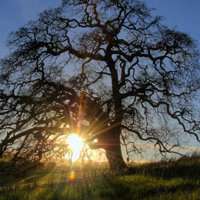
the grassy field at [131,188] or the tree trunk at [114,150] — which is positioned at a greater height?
the tree trunk at [114,150]

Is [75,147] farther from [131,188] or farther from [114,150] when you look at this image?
[131,188]

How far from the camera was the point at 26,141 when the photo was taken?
1588 centimetres

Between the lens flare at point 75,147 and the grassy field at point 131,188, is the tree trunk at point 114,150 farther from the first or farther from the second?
the grassy field at point 131,188

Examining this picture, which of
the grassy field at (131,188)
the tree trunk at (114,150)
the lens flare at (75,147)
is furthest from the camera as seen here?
the tree trunk at (114,150)

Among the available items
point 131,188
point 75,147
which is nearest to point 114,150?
point 75,147

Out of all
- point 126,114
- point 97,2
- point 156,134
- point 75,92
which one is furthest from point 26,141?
point 97,2

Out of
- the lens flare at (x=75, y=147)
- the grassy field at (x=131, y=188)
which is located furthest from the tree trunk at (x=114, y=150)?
the grassy field at (x=131, y=188)

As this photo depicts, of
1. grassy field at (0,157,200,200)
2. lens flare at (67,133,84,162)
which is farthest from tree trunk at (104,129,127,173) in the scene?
grassy field at (0,157,200,200)

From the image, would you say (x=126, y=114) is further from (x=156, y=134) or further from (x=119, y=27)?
(x=119, y=27)

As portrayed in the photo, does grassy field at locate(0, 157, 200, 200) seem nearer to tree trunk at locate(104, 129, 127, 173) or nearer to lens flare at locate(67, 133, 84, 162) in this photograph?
lens flare at locate(67, 133, 84, 162)

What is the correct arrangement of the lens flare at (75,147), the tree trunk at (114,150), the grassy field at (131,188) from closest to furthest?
1. the grassy field at (131,188)
2. the lens flare at (75,147)
3. the tree trunk at (114,150)

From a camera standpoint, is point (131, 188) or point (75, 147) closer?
point (131, 188)

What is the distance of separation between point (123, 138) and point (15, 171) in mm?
5674

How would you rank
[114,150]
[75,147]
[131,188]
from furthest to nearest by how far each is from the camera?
[114,150], [75,147], [131,188]
